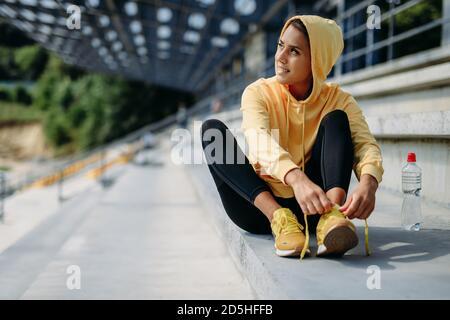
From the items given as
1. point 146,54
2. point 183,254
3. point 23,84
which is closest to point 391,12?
point 183,254

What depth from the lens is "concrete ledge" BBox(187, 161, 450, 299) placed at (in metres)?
1.68

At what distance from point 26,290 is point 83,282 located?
0.25m

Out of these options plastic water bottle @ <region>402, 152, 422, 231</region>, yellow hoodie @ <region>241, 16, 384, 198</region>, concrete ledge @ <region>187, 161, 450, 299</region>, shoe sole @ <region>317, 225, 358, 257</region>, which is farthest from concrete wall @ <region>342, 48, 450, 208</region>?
shoe sole @ <region>317, 225, 358, 257</region>

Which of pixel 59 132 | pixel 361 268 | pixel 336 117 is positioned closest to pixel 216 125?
pixel 336 117

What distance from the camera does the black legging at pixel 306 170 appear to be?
6.86 ft

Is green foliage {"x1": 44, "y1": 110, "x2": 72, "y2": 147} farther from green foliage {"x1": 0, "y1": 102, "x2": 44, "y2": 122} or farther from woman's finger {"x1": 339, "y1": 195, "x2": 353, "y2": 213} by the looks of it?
woman's finger {"x1": 339, "y1": 195, "x2": 353, "y2": 213}

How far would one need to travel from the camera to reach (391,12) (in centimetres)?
588

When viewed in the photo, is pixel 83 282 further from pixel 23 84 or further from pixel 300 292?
pixel 23 84

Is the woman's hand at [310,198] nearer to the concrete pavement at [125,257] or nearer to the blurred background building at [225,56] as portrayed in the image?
the concrete pavement at [125,257]

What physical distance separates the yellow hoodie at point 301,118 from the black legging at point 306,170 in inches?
2.1

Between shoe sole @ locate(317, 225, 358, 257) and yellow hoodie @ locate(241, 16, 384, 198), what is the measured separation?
0.27 meters

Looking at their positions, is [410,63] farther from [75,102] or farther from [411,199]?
[75,102]

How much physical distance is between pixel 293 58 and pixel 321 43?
13 centimetres

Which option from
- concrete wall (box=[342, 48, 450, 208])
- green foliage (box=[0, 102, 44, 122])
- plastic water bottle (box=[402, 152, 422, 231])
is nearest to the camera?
plastic water bottle (box=[402, 152, 422, 231])
